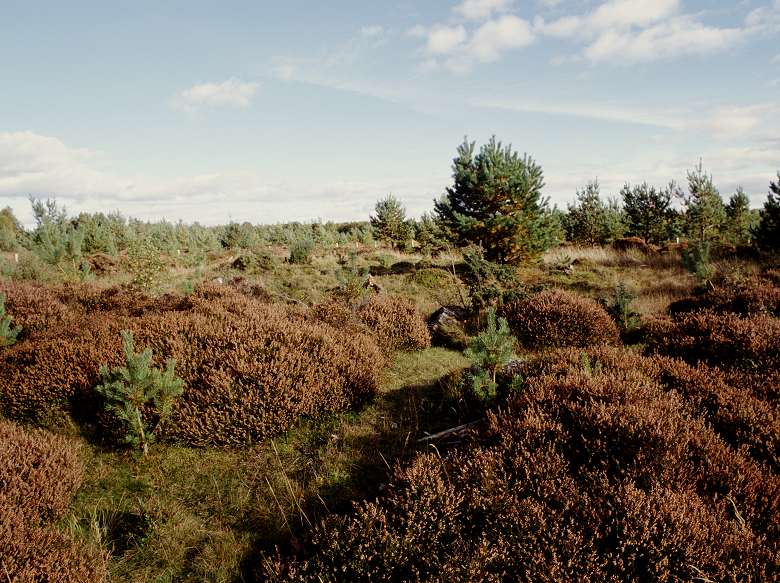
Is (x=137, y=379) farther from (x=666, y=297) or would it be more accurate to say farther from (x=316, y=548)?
(x=666, y=297)

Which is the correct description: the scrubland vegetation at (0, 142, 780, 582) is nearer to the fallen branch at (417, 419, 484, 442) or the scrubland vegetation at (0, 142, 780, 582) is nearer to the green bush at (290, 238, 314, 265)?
the fallen branch at (417, 419, 484, 442)

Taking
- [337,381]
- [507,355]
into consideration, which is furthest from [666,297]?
[337,381]

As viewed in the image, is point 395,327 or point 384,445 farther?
point 395,327

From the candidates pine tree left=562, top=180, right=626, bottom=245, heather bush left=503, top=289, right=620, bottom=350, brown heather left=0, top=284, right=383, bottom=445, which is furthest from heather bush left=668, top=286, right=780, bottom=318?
pine tree left=562, top=180, right=626, bottom=245

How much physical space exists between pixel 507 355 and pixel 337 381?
211 centimetres

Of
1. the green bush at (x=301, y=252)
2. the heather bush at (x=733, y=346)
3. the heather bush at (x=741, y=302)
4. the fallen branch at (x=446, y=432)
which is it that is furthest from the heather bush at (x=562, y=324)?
the green bush at (x=301, y=252)

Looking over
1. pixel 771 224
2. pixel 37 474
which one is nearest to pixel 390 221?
pixel 771 224

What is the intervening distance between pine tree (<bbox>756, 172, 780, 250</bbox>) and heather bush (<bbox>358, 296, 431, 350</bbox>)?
15308mm

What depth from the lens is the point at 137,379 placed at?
12.9 ft

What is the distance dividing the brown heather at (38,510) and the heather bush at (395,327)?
14.3 feet

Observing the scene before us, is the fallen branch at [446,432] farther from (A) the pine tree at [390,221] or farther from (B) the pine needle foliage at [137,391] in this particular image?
(A) the pine tree at [390,221]

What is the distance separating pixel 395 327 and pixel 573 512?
4655 millimetres

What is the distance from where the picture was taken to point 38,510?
10.4 feet

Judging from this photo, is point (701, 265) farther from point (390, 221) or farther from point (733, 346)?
point (390, 221)
